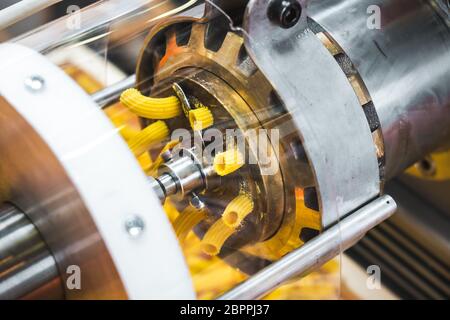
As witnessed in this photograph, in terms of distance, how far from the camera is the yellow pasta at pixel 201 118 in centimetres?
67

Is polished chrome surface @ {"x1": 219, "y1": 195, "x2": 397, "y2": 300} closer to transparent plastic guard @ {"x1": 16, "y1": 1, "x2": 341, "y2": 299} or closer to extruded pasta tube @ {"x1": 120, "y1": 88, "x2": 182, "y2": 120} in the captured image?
transparent plastic guard @ {"x1": 16, "y1": 1, "x2": 341, "y2": 299}

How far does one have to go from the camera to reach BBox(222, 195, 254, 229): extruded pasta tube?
67cm

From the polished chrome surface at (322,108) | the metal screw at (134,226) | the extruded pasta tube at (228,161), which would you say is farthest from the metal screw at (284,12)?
the metal screw at (134,226)

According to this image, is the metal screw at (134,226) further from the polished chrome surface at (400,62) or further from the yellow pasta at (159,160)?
the polished chrome surface at (400,62)

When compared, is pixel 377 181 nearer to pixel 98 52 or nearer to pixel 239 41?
pixel 239 41

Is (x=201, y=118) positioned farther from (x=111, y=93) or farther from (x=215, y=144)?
(x=111, y=93)

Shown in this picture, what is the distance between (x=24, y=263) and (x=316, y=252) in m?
0.25

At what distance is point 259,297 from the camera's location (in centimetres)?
60

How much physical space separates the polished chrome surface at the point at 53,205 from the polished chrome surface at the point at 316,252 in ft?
0.36

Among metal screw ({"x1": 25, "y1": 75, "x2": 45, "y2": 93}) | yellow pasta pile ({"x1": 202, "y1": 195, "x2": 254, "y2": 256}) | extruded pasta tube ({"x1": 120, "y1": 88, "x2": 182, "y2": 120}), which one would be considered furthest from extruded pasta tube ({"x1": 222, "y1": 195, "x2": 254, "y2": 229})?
metal screw ({"x1": 25, "y1": 75, "x2": 45, "y2": 93})

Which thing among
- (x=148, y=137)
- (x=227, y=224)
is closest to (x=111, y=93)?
(x=148, y=137)

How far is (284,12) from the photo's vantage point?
0.64 meters

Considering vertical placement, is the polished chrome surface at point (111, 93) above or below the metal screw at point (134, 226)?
above

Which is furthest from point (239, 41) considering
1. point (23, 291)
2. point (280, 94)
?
point (23, 291)
